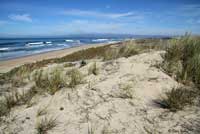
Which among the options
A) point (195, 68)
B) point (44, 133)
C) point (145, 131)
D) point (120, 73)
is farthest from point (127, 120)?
point (195, 68)

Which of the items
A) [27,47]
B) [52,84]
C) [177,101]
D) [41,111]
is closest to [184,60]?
[177,101]

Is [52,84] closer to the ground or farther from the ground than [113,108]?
farther from the ground

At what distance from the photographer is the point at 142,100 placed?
373cm

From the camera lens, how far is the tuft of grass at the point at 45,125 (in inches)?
125

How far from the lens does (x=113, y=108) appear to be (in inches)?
141

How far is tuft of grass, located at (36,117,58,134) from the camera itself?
3170 millimetres

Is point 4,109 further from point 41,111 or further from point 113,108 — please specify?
point 113,108

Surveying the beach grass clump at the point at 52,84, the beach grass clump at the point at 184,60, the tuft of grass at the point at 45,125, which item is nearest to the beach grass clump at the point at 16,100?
the beach grass clump at the point at 52,84

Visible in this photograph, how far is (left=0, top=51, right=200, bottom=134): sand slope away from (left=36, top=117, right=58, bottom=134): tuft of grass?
6 centimetres

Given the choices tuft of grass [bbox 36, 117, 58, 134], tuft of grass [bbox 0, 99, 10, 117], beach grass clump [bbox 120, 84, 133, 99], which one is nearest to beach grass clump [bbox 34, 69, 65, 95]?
tuft of grass [bbox 0, 99, 10, 117]

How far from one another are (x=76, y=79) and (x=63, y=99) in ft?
2.16

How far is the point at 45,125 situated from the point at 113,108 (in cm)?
115

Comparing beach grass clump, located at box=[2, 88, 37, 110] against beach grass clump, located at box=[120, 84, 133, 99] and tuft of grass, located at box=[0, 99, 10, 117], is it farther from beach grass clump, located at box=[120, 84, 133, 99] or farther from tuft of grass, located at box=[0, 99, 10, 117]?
beach grass clump, located at box=[120, 84, 133, 99]

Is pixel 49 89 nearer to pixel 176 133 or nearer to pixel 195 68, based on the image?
pixel 176 133
